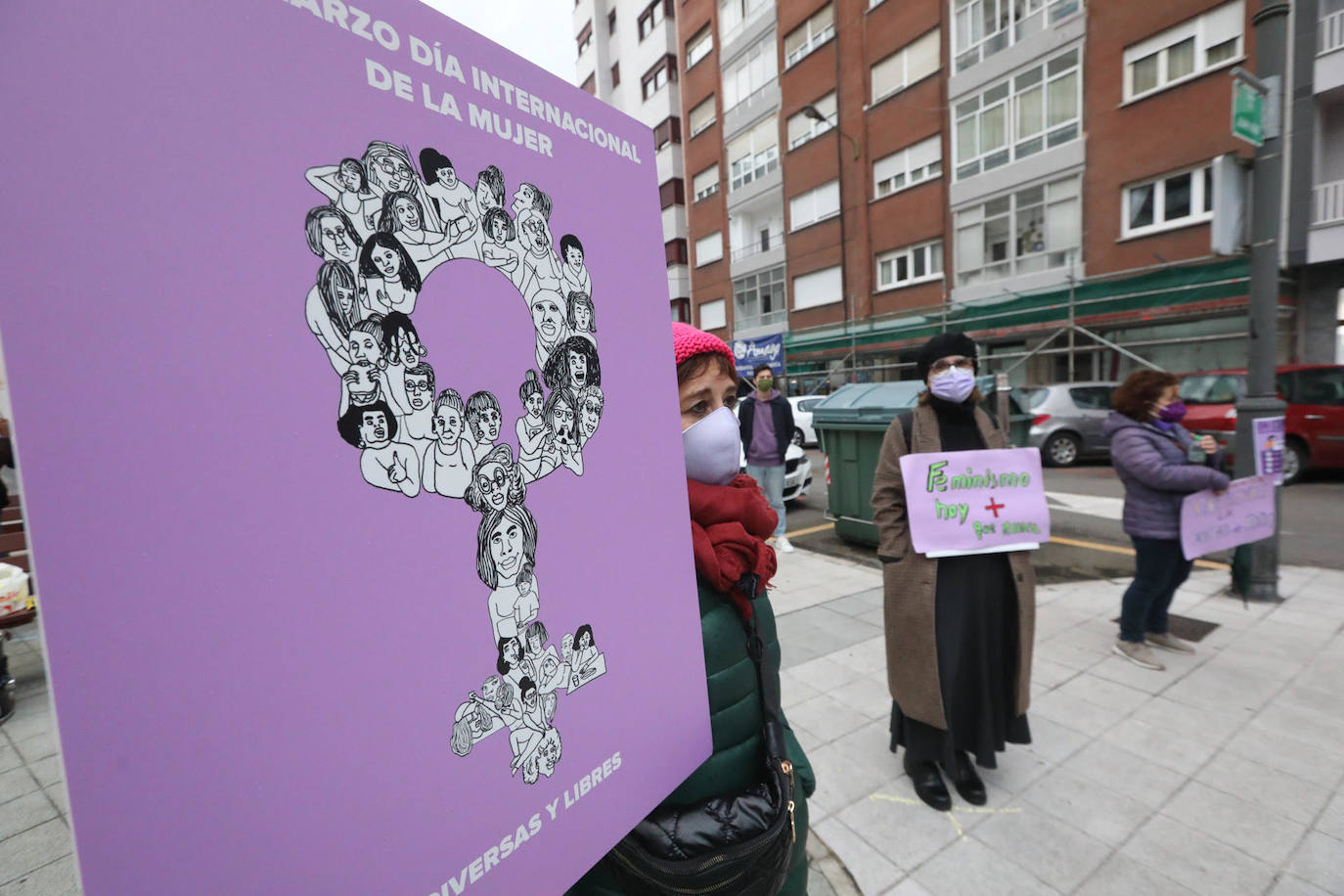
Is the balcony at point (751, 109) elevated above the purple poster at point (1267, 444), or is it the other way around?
the balcony at point (751, 109)

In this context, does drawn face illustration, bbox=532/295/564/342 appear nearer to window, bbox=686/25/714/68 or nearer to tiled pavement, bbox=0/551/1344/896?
tiled pavement, bbox=0/551/1344/896

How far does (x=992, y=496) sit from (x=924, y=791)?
4.21 ft

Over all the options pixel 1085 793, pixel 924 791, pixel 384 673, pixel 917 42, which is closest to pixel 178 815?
pixel 384 673

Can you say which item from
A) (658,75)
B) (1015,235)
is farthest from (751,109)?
(1015,235)

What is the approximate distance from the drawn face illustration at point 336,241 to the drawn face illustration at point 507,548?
0.32m

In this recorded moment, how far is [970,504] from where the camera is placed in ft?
8.60

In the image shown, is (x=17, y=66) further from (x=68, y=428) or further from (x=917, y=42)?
(x=917, y=42)

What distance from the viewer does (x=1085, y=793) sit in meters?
2.72

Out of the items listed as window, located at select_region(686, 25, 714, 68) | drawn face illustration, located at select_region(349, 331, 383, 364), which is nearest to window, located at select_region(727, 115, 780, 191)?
window, located at select_region(686, 25, 714, 68)

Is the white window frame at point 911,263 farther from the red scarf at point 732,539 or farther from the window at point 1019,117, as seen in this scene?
the red scarf at point 732,539

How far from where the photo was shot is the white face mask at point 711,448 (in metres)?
1.32

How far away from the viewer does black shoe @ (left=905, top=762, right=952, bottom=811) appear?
2686 millimetres

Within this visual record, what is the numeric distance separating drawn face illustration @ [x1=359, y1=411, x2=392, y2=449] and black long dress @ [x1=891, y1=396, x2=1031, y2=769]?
2.53 meters

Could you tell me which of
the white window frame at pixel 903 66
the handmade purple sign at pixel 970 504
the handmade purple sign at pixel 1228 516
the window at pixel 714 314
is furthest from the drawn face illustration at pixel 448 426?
the window at pixel 714 314
